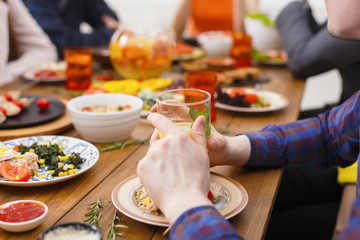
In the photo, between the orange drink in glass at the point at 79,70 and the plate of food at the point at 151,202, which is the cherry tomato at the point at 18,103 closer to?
the orange drink in glass at the point at 79,70

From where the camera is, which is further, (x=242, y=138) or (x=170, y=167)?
(x=242, y=138)

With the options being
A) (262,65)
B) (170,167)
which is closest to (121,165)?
(170,167)

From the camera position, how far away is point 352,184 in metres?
1.53

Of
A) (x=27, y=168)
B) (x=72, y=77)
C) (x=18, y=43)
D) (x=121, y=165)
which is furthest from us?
(x=18, y=43)

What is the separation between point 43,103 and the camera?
4.70 feet

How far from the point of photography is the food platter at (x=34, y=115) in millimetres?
1299

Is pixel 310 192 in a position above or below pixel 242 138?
below

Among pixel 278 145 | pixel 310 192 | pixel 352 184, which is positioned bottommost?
pixel 310 192

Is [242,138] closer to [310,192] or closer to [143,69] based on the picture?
[310,192]

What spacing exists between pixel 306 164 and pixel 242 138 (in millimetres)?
223

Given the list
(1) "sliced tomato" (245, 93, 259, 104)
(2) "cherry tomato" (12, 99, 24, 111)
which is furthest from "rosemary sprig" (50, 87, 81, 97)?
(1) "sliced tomato" (245, 93, 259, 104)

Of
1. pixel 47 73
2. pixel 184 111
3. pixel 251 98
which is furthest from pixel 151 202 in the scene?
pixel 47 73

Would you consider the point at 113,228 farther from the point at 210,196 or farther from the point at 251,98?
the point at 251,98

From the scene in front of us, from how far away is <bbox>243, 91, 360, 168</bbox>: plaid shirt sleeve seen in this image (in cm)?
115
